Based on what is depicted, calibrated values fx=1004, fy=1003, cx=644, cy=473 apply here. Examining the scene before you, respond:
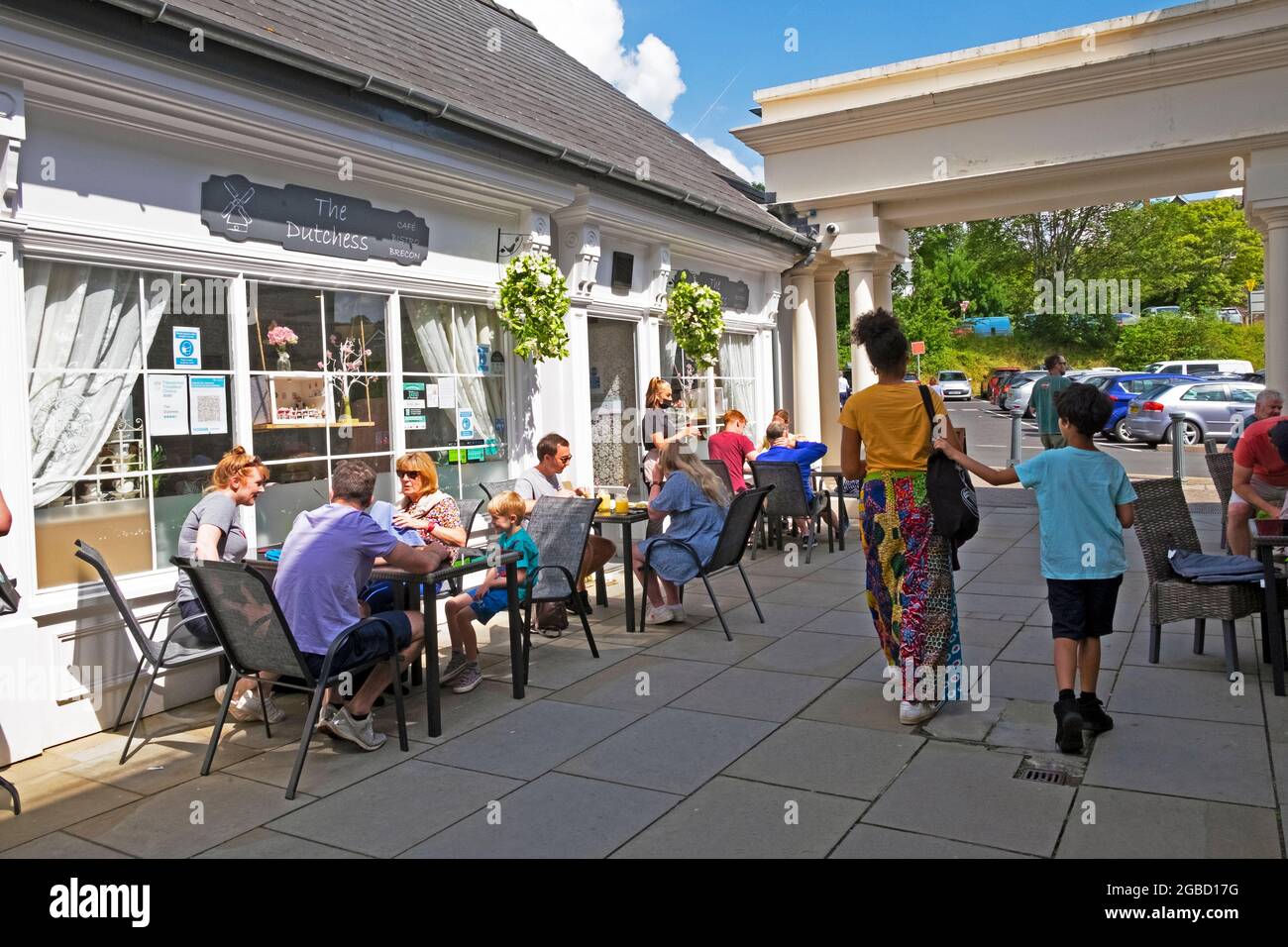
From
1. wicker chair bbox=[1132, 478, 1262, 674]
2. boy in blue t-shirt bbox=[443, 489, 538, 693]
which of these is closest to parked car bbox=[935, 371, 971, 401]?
wicker chair bbox=[1132, 478, 1262, 674]

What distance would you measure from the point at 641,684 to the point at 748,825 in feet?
6.36

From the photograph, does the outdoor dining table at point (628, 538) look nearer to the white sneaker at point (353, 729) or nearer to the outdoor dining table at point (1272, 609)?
the white sneaker at point (353, 729)

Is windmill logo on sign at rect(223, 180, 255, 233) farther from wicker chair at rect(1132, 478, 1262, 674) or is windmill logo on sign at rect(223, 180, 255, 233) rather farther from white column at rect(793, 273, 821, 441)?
white column at rect(793, 273, 821, 441)

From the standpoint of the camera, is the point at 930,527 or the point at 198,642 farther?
the point at 198,642

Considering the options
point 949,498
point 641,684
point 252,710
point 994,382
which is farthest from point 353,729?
point 994,382

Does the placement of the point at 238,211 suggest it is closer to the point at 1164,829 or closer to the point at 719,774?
the point at 719,774

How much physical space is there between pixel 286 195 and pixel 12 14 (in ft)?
6.19

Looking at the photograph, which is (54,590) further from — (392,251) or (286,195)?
(392,251)

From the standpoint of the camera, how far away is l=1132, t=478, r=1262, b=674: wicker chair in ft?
17.3

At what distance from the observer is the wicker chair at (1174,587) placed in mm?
5281

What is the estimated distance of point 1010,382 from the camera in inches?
1410
